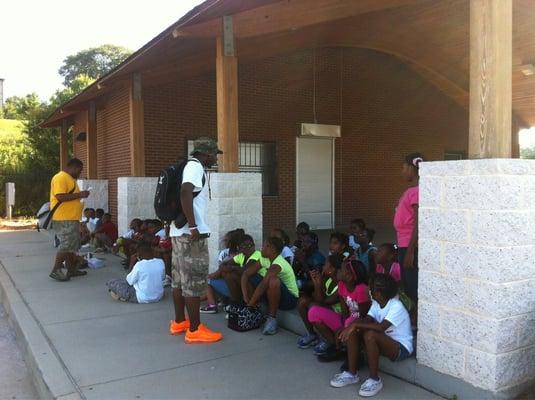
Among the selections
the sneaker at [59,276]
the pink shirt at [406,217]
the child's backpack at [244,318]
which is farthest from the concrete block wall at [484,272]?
the sneaker at [59,276]

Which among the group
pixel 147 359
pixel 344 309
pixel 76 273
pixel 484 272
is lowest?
pixel 147 359

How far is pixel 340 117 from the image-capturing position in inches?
518

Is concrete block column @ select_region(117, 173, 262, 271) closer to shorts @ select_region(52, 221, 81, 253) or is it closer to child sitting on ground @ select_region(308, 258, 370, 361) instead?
shorts @ select_region(52, 221, 81, 253)

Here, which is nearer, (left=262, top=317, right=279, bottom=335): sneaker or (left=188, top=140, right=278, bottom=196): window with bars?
(left=262, top=317, right=279, bottom=335): sneaker

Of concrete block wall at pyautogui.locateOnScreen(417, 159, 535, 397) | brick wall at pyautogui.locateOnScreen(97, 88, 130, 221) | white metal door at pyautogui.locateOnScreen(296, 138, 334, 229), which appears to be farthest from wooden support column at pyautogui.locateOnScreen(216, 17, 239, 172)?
white metal door at pyautogui.locateOnScreen(296, 138, 334, 229)

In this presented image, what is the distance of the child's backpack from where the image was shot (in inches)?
198

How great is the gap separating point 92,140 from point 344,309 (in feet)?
34.9

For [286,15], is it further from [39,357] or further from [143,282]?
[39,357]

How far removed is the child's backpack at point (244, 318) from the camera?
16.5ft

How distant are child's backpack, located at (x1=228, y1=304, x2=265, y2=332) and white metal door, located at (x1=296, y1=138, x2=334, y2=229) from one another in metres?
7.65

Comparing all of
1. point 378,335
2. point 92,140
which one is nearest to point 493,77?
point 378,335

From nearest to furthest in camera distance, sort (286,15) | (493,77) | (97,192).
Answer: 1. (493,77)
2. (286,15)
3. (97,192)

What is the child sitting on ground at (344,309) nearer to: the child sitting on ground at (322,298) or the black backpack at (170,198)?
the child sitting on ground at (322,298)

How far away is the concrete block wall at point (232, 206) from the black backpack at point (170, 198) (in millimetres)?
1842
